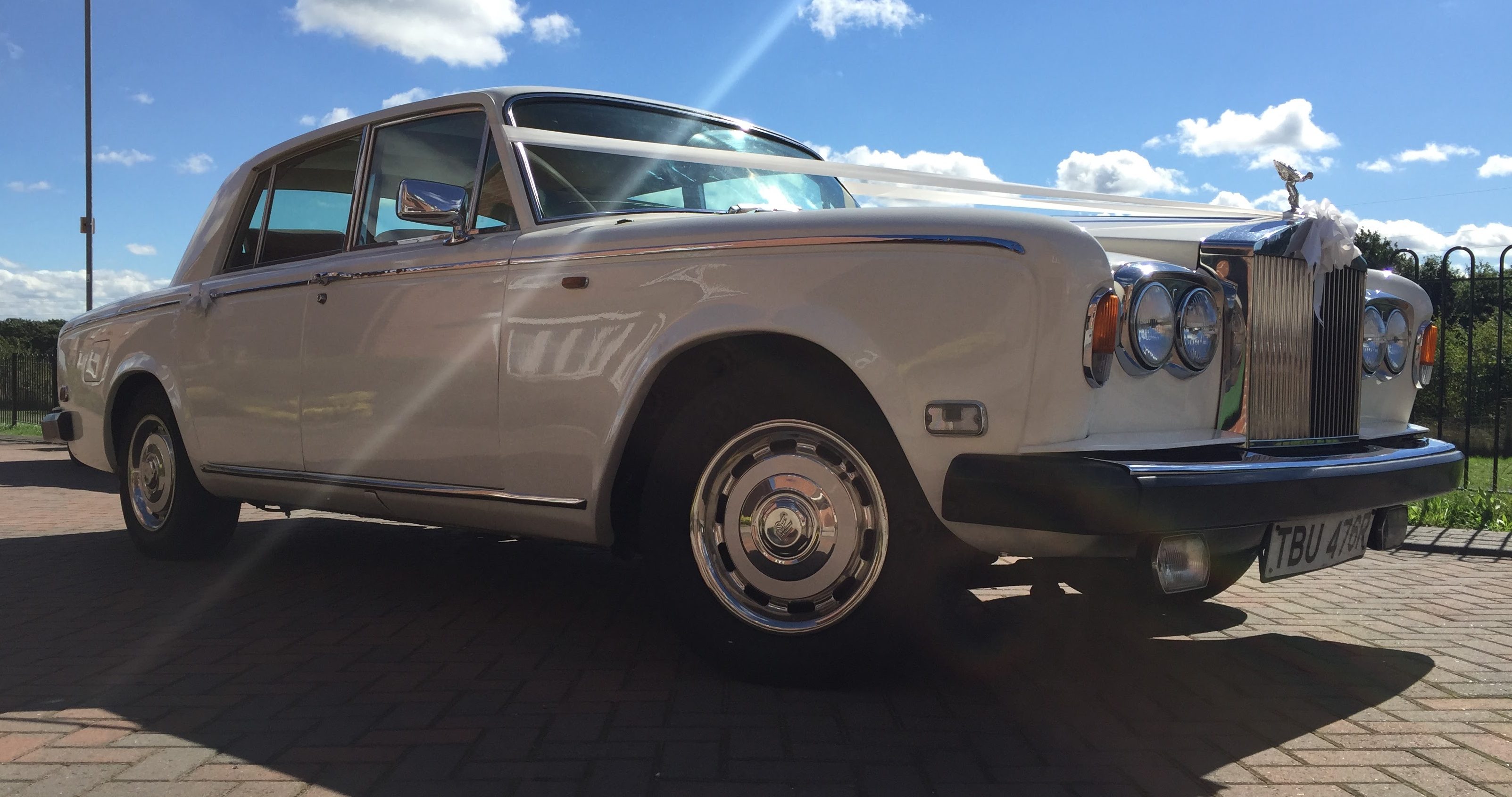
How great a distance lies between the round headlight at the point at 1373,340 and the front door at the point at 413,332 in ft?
9.20

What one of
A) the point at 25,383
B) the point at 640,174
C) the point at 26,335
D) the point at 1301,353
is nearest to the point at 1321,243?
the point at 1301,353

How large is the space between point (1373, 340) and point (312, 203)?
13.4 ft

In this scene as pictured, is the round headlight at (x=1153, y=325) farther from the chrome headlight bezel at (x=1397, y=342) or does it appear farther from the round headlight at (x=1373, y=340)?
the chrome headlight bezel at (x=1397, y=342)

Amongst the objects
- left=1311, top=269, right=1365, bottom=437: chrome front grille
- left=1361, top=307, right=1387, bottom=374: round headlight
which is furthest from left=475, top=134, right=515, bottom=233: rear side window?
left=1361, top=307, right=1387, bottom=374: round headlight

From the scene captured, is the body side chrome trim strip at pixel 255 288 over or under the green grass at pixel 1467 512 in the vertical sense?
over

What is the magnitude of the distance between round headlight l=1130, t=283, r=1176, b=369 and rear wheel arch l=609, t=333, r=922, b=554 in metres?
0.63

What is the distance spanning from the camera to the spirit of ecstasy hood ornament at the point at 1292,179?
3.67 meters

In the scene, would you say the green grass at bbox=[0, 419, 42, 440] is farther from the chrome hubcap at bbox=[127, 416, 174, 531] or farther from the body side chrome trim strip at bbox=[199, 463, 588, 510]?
the body side chrome trim strip at bbox=[199, 463, 588, 510]

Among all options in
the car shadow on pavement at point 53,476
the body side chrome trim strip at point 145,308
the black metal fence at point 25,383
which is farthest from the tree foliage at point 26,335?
the body side chrome trim strip at point 145,308

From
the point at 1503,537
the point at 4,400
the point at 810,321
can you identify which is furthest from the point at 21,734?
the point at 4,400

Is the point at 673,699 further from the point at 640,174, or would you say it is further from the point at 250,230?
the point at 250,230

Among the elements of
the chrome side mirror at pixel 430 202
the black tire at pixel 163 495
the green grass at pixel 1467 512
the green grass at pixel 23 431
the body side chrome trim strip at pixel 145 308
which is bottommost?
the green grass at pixel 23 431

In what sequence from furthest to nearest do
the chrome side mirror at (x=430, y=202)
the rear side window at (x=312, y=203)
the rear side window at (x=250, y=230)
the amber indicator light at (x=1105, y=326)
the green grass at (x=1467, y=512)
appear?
the green grass at (x=1467, y=512), the rear side window at (x=250, y=230), the rear side window at (x=312, y=203), the chrome side mirror at (x=430, y=202), the amber indicator light at (x=1105, y=326)

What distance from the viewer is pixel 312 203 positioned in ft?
15.9
